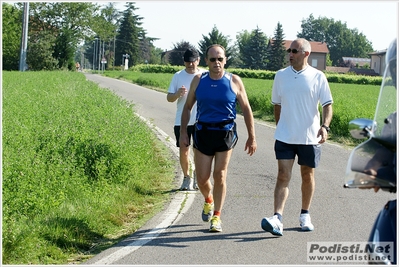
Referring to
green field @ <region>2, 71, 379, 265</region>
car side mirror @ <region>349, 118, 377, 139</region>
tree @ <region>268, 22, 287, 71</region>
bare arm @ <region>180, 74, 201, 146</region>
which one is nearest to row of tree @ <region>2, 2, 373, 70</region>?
tree @ <region>268, 22, 287, 71</region>

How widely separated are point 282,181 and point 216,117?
1.00 meters

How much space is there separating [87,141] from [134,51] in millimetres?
118974

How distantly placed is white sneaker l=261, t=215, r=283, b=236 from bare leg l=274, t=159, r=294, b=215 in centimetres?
25

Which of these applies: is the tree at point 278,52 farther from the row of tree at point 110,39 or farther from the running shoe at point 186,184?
the running shoe at point 186,184

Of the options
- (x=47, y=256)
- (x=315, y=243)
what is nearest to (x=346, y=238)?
(x=315, y=243)

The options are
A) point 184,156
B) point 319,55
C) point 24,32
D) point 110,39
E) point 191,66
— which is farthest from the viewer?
point 319,55

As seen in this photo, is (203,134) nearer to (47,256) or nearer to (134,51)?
(47,256)

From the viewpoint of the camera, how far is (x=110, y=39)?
96.8 metres

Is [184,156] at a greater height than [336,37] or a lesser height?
lesser

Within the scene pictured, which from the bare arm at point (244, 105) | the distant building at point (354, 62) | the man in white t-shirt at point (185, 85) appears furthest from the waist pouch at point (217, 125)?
the distant building at point (354, 62)

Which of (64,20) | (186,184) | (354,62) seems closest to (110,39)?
(64,20)

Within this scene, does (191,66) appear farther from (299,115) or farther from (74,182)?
(299,115)

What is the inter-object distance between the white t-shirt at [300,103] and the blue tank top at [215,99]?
569 mm

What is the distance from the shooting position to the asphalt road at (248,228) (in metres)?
6.43
